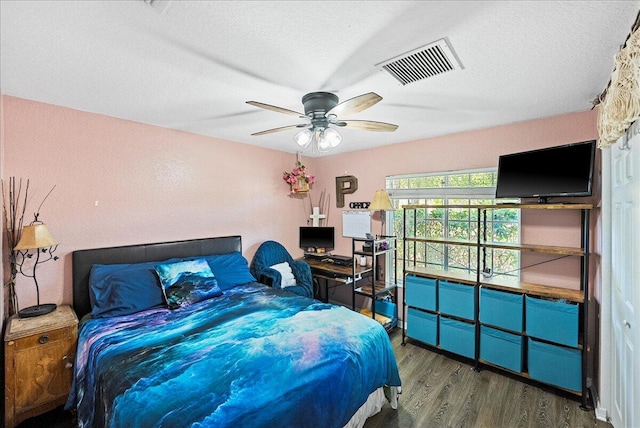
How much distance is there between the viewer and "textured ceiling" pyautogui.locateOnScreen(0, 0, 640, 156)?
1298 mm

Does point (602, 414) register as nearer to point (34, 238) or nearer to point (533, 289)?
point (533, 289)

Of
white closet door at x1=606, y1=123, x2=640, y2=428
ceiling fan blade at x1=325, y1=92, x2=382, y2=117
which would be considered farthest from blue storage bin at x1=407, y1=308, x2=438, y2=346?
ceiling fan blade at x1=325, y1=92, x2=382, y2=117

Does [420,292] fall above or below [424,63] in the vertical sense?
below

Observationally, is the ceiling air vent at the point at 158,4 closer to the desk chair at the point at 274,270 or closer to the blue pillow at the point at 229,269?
the blue pillow at the point at 229,269

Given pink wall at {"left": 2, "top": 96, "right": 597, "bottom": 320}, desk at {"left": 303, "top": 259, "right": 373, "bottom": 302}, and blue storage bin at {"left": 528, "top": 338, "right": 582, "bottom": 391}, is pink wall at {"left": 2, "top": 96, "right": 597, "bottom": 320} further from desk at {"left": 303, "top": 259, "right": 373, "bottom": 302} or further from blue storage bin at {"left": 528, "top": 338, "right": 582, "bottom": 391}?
blue storage bin at {"left": 528, "top": 338, "right": 582, "bottom": 391}

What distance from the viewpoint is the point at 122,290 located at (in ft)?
8.23

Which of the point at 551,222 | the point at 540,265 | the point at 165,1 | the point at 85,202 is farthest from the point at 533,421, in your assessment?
the point at 85,202

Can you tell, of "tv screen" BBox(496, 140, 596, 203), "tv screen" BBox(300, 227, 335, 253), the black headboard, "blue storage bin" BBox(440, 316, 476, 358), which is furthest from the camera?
"tv screen" BBox(300, 227, 335, 253)

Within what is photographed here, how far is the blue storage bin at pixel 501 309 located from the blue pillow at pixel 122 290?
10.1 feet

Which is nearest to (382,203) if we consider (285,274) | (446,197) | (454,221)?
(446,197)

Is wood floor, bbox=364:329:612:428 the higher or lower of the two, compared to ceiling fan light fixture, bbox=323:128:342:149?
lower

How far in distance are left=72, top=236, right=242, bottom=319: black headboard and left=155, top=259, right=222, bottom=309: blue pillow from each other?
0.33 metres

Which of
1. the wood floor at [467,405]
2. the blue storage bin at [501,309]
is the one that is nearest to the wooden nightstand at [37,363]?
the wood floor at [467,405]

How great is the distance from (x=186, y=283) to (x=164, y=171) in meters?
1.28
